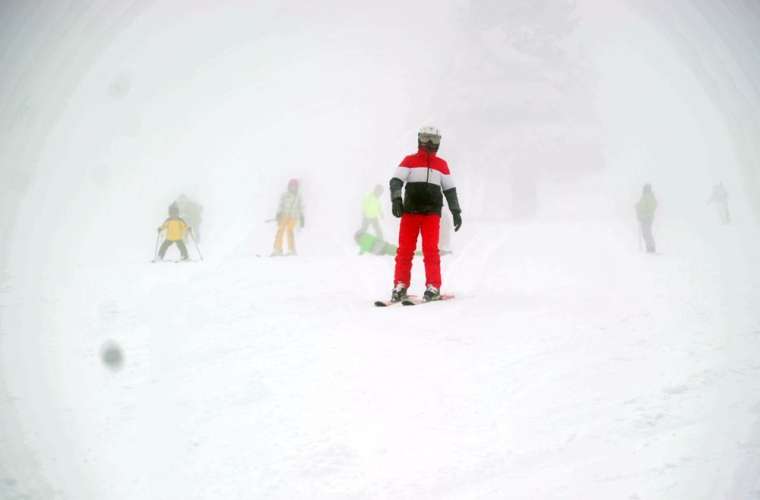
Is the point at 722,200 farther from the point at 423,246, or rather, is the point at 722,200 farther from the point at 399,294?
the point at 399,294

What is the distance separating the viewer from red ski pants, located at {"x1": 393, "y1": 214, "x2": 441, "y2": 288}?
20.4 feet

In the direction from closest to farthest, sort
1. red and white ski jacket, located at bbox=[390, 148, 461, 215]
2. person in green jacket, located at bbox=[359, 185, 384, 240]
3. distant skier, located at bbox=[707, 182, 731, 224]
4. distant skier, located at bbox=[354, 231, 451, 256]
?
1. red and white ski jacket, located at bbox=[390, 148, 461, 215]
2. distant skier, located at bbox=[354, 231, 451, 256]
3. person in green jacket, located at bbox=[359, 185, 384, 240]
4. distant skier, located at bbox=[707, 182, 731, 224]

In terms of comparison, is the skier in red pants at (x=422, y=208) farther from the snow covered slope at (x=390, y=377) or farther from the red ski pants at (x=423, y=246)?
the snow covered slope at (x=390, y=377)

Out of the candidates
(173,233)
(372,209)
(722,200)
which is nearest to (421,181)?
(173,233)

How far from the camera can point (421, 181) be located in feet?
20.5

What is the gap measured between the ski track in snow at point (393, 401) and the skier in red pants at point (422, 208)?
475mm

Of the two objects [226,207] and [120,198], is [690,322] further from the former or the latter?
[120,198]

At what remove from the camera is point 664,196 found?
4919 cm

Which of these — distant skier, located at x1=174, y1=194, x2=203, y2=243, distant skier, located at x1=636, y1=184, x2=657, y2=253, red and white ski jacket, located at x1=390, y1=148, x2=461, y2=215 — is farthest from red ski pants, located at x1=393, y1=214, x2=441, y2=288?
distant skier, located at x1=174, y1=194, x2=203, y2=243

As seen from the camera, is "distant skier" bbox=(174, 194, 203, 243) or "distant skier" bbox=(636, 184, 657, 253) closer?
"distant skier" bbox=(636, 184, 657, 253)

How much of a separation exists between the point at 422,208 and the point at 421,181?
317 millimetres

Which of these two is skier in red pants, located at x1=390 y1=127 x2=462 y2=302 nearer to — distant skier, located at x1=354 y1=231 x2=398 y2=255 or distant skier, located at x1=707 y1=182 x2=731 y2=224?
distant skier, located at x1=354 y1=231 x2=398 y2=255

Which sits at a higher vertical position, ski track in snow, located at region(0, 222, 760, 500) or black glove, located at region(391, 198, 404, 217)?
black glove, located at region(391, 198, 404, 217)

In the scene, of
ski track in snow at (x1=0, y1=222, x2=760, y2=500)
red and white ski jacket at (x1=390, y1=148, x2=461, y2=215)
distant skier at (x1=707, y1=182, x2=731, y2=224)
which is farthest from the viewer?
A: distant skier at (x1=707, y1=182, x2=731, y2=224)
